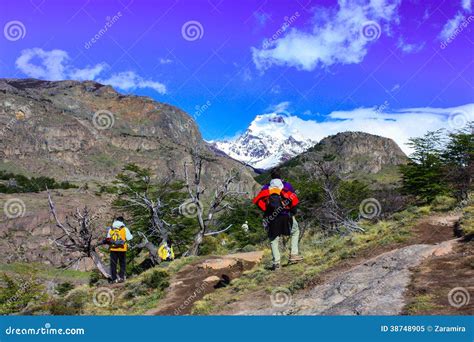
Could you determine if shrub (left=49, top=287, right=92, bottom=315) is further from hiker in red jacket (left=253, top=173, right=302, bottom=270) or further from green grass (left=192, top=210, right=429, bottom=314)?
hiker in red jacket (left=253, top=173, right=302, bottom=270)

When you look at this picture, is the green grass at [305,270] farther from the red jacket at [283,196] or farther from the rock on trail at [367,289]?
the red jacket at [283,196]

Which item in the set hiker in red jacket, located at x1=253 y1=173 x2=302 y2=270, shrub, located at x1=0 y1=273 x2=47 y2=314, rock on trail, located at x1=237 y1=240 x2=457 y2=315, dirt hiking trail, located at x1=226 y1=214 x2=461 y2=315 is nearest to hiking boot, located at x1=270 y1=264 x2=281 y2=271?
hiker in red jacket, located at x1=253 y1=173 x2=302 y2=270

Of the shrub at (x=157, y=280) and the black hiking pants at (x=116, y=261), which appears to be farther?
the black hiking pants at (x=116, y=261)

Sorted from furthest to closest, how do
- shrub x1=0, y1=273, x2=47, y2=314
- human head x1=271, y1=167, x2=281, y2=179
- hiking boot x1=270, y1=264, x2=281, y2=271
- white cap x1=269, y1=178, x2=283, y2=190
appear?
shrub x1=0, y1=273, x2=47, y2=314 → hiking boot x1=270, y1=264, x2=281, y2=271 → white cap x1=269, y1=178, x2=283, y2=190 → human head x1=271, y1=167, x2=281, y2=179

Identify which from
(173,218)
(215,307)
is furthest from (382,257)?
(173,218)

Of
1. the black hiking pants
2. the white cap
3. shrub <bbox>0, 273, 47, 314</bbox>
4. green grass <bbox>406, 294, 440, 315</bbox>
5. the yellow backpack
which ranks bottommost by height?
shrub <bbox>0, 273, 47, 314</bbox>

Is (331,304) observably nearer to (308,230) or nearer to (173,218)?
(308,230)

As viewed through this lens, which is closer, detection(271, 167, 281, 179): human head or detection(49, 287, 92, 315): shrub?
detection(271, 167, 281, 179): human head

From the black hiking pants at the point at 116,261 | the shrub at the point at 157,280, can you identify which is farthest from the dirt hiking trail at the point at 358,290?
the black hiking pants at the point at 116,261

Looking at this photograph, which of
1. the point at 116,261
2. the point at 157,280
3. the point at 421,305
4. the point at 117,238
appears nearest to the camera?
the point at 421,305

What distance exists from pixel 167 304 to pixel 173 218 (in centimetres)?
2456

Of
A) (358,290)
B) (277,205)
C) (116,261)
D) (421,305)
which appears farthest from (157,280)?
(421,305)

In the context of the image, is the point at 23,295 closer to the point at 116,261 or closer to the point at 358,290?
the point at 116,261

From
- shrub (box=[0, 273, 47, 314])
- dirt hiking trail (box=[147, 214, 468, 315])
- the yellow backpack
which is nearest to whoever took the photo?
dirt hiking trail (box=[147, 214, 468, 315])
